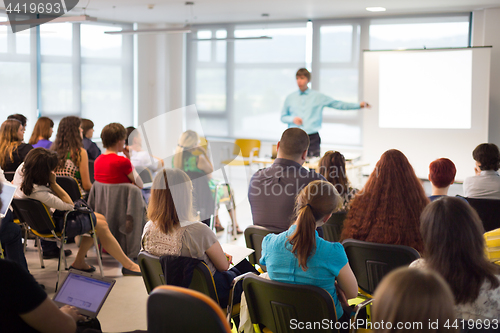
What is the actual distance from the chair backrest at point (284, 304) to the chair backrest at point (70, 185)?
2.58m

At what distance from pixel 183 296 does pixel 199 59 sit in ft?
27.9

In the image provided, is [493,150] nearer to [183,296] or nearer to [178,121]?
[178,121]

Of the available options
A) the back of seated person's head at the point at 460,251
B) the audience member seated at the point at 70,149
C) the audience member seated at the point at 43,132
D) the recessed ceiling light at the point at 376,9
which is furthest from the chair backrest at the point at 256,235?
the recessed ceiling light at the point at 376,9

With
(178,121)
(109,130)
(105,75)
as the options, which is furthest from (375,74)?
(178,121)

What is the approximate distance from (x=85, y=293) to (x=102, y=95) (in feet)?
25.3

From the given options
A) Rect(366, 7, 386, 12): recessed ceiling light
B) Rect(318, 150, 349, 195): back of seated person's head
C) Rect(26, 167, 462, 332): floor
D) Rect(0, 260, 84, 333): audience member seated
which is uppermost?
Rect(366, 7, 386, 12): recessed ceiling light

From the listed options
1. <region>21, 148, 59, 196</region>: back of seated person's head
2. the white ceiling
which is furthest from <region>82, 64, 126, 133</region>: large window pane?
<region>21, 148, 59, 196</region>: back of seated person's head

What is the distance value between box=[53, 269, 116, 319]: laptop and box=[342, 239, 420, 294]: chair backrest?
3.87ft

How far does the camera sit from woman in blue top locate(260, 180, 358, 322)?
183 centimetres

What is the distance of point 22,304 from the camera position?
1510mm

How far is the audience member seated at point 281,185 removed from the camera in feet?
9.04

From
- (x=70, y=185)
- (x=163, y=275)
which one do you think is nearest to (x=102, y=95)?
(x=70, y=185)

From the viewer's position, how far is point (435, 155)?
689 cm

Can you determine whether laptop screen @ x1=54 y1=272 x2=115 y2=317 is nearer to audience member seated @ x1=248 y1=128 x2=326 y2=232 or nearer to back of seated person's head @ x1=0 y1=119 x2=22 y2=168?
audience member seated @ x1=248 y1=128 x2=326 y2=232
